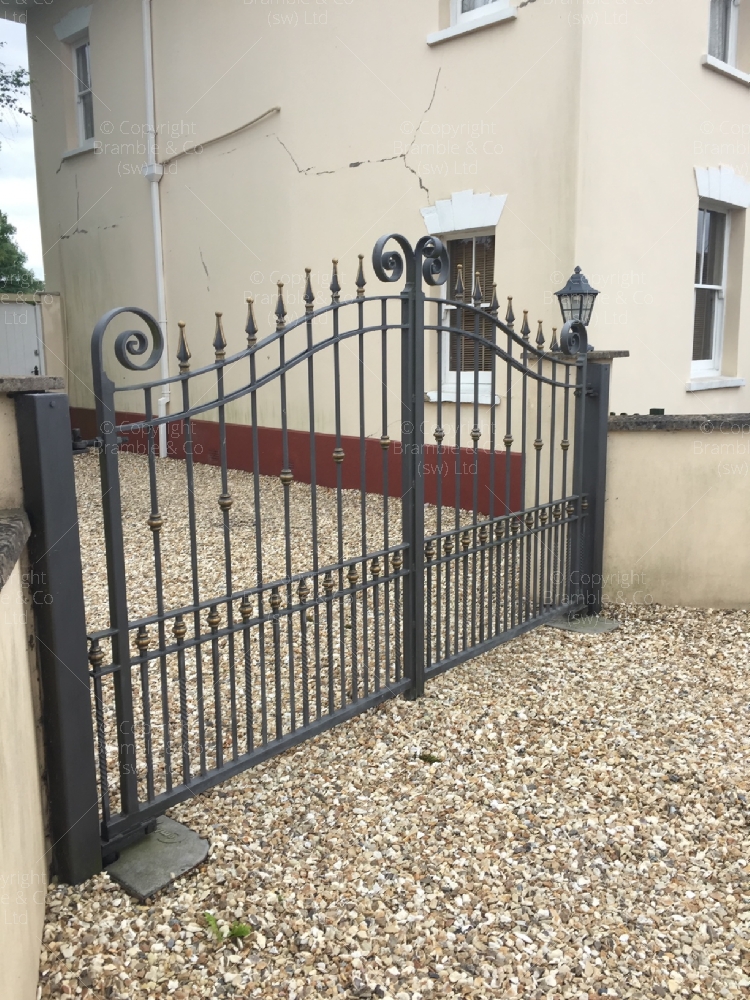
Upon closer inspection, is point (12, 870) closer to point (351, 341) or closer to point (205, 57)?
point (351, 341)

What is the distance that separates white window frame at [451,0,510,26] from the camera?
21.5 ft

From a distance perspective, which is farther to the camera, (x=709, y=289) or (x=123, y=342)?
(x=709, y=289)

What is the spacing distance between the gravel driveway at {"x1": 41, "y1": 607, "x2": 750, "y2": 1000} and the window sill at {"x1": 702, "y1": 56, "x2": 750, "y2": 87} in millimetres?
5998

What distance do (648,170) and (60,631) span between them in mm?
6293

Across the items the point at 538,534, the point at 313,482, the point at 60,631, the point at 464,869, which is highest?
the point at 313,482

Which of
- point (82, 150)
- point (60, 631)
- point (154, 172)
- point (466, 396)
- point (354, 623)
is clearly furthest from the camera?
point (82, 150)

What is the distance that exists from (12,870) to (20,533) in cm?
78

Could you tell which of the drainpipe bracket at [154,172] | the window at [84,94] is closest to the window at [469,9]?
the drainpipe bracket at [154,172]

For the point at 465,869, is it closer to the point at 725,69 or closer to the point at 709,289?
the point at 709,289

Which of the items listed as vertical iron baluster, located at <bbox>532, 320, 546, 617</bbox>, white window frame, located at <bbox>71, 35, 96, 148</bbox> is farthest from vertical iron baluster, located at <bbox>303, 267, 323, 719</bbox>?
white window frame, located at <bbox>71, 35, 96, 148</bbox>

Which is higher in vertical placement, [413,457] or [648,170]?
[648,170]

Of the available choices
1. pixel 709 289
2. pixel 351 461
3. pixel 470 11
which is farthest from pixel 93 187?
pixel 709 289

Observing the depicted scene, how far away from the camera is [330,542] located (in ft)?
20.9

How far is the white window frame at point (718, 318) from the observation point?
7.71 metres
